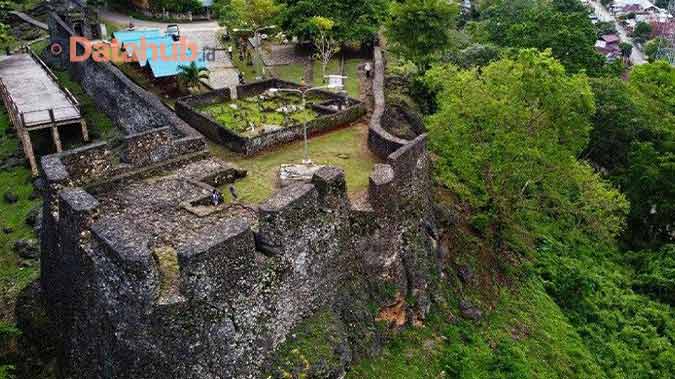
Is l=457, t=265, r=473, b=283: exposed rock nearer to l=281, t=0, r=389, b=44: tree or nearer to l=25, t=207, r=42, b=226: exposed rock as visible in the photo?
l=25, t=207, r=42, b=226: exposed rock

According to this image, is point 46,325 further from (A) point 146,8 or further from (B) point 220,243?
(A) point 146,8

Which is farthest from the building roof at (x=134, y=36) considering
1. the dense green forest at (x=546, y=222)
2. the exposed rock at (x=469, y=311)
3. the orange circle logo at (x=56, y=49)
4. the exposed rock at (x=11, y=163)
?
the exposed rock at (x=469, y=311)

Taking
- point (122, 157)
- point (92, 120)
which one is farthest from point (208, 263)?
point (92, 120)

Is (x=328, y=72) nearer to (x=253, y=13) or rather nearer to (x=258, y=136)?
(x=253, y=13)

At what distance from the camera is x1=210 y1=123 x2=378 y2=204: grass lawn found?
19391mm

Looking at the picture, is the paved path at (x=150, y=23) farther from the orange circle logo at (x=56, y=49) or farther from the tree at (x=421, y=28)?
the tree at (x=421, y=28)

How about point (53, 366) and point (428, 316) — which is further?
point (428, 316)

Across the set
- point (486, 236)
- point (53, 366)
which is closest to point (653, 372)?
point (486, 236)

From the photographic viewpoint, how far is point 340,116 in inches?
991

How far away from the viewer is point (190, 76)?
28.8 m

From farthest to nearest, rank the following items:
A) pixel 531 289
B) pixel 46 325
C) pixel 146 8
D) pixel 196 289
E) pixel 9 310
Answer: pixel 146 8
pixel 531 289
pixel 9 310
pixel 46 325
pixel 196 289

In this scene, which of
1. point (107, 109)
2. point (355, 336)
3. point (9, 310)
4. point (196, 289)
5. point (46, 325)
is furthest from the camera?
point (107, 109)

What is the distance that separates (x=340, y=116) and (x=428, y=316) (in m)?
9.56

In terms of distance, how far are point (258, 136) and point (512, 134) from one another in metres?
9.54
